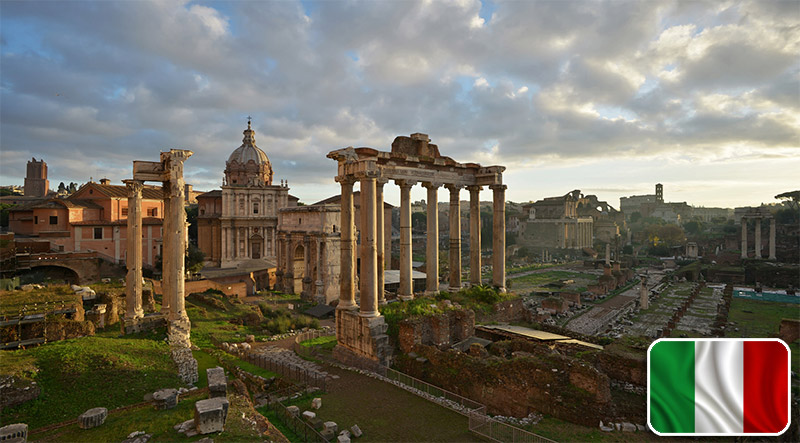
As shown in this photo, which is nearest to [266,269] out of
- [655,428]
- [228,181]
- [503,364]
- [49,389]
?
[228,181]

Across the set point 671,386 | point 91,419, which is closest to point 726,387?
point 671,386

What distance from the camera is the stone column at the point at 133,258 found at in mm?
17578

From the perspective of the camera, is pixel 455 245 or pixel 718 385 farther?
pixel 455 245

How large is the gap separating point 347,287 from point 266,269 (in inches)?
1255

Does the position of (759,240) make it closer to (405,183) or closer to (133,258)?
(405,183)

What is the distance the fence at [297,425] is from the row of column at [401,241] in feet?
16.0

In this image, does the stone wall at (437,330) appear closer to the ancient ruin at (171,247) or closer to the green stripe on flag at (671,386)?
the ancient ruin at (171,247)

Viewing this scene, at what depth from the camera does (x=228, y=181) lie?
52.3m

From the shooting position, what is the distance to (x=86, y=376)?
11766 mm

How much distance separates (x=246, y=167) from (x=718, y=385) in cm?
5369

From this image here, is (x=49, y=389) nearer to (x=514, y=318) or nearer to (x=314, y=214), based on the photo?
(x=514, y=318)

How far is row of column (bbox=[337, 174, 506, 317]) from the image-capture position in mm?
15734

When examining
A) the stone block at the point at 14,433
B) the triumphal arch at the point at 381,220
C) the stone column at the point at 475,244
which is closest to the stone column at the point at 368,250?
the triumphal arch at the point at 381,220

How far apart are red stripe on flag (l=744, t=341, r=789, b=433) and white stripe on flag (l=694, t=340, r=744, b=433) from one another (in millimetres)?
86
